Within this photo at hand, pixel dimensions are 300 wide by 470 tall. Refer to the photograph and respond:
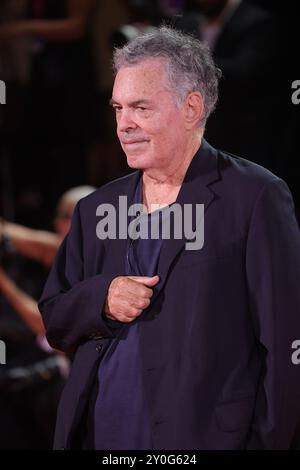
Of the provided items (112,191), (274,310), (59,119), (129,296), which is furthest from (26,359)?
(274,310)

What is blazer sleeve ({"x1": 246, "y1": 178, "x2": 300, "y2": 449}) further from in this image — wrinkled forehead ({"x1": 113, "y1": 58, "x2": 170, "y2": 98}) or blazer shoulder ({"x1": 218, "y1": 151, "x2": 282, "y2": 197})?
wrinkled forehead ({"x1": 113, "y1": 58, "x2": 170, "y2": 98})

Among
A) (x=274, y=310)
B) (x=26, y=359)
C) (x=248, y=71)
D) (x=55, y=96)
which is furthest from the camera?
(x=55, y=96)

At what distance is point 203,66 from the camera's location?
1624 mm

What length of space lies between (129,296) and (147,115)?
331 millimetres

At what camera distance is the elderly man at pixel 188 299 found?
5.20 ft

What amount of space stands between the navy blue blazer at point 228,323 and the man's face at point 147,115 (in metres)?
0.09

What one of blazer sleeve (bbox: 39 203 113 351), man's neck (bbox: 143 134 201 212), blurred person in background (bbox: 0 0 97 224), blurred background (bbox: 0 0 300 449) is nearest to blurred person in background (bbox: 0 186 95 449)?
blurred background (bbox: 0 0 300 449)

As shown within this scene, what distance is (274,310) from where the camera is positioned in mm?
1581

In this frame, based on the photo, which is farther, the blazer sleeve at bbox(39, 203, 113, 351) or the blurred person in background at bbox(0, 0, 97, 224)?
the blurred person in background at bbox(0, 0, 97, 224)

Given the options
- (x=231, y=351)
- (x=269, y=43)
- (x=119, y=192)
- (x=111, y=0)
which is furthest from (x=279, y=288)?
(x=111, y=0)

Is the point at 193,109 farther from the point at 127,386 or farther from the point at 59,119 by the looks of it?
the point at 59,119

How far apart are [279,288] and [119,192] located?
0.38 m

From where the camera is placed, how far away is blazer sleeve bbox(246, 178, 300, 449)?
1.58 meters

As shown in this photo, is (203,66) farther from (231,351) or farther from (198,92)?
(231,351)
